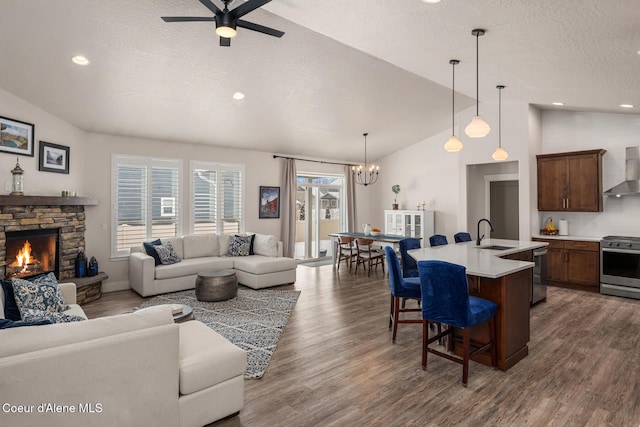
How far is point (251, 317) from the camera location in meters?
4.67

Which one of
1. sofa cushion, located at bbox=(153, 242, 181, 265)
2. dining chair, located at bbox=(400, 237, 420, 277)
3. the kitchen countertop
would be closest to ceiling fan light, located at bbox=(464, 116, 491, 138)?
dining chair, located at bbox=(400, 237, 420, 277)

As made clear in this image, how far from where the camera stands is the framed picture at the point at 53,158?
5.21m

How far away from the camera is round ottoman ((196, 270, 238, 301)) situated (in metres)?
5.40

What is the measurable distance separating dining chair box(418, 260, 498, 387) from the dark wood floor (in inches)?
10.1

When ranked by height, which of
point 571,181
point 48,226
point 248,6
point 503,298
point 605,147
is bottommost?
point 503,298

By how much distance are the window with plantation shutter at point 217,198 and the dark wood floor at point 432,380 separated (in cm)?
294

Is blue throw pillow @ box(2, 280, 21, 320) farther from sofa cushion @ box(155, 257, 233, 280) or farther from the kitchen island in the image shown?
the kitchen island

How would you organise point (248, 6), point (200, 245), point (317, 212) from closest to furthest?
1. point (248, 6)
2. point (200, 245)
3. point (317, 212)

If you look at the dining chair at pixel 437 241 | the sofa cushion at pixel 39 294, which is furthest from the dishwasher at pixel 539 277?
the sofa cushion at pixel 39 294

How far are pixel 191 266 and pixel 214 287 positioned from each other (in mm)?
1017

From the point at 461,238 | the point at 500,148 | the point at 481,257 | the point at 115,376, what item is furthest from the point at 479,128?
the point at 115,376

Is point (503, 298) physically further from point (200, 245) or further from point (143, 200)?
point (143, 200)

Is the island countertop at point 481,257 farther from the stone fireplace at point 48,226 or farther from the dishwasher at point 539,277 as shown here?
the stone fireplace at point 48,226

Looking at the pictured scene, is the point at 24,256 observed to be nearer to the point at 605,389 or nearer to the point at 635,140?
the point at 605,389
